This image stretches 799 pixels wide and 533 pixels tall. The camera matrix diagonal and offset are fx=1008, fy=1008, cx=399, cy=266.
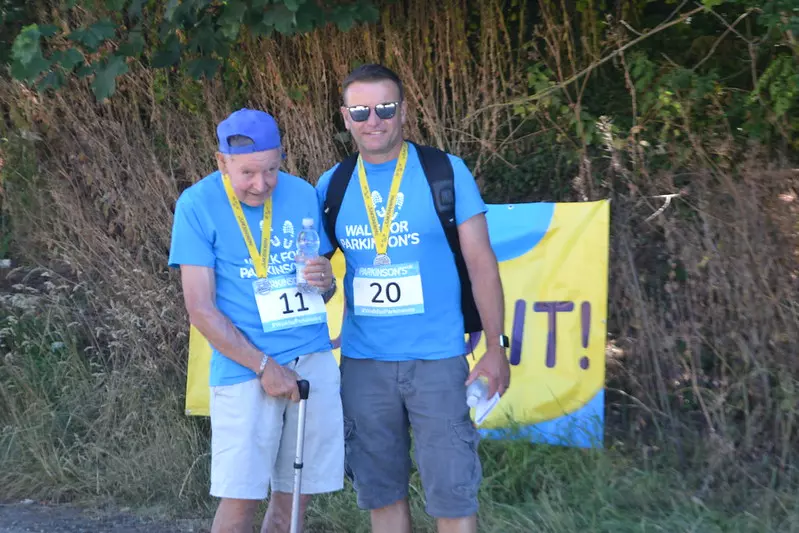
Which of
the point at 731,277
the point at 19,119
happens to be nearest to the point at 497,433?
the point at 731,277

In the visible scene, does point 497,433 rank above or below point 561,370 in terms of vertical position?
below

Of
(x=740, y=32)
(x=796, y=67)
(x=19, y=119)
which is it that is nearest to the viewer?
(x=796, y=67)

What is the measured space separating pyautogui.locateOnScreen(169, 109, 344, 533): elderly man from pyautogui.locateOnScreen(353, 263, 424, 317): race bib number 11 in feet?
0.55

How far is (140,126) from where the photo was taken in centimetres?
833

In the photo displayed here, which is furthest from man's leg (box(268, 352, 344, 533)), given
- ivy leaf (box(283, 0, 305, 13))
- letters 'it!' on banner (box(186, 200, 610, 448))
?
ivy leaf (box(283, 0, 305, 13))

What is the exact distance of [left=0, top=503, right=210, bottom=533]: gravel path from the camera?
5.57 m

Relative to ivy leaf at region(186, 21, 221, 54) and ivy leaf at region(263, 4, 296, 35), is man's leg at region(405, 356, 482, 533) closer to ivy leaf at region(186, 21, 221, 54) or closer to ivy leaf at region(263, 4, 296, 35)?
ivy leaf at region(263, 4, 296, 35)

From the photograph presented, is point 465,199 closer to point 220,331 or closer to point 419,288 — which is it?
point 419,288

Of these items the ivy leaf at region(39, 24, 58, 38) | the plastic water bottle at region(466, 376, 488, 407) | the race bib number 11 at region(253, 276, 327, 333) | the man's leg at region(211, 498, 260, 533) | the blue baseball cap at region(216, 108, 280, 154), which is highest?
the ivy leaf at region(39, 24, 58, 38)

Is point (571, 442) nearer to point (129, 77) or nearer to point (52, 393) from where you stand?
point (52, 393)

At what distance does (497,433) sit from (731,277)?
1509 millimetres

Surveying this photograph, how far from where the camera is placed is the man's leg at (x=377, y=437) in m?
3.96

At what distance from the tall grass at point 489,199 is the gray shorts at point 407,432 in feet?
3.40

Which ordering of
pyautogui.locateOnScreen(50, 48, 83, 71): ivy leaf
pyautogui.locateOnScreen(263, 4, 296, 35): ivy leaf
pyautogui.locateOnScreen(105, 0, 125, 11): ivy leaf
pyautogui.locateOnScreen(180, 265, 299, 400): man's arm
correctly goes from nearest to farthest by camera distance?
pyautogui.locateOnScreen(180, 265, 299, 400): man's arm
pyautogui.locateOnScreen(263, 4, 296, 35): ivy leaf
pyautogui.locateOnScreen(105, 0, 125, 11): ivy leaf
pyautogui.locateOnScreen(50, 48, 83, 71): ivy leaf
